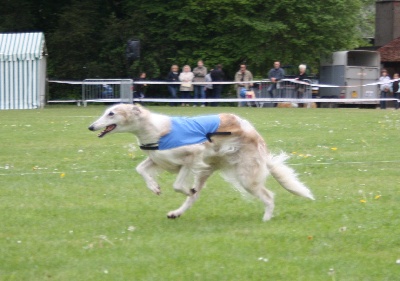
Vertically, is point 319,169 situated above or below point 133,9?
below

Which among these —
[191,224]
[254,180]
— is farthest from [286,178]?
[191,224]

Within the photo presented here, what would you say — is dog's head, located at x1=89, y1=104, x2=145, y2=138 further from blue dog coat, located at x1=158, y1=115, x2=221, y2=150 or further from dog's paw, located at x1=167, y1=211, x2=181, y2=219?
dog's paw, located at x1=167, y1=211, x2=181, y2=219

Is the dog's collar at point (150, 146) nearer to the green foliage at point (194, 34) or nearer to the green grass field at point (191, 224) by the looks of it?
the green grass field at point (191, 224)

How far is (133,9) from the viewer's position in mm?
43219

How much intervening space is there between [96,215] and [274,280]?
3.23m

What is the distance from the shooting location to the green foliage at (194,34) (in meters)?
40.3

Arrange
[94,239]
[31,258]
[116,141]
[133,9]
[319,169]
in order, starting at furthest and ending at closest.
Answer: [133,9] → [116,141] → [319,169] → [94,239] → [31,258]

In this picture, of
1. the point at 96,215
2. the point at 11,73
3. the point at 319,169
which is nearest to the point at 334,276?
the point at 96,215

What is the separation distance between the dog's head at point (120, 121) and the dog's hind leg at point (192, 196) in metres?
0.93

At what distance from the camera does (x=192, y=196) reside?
902 cm

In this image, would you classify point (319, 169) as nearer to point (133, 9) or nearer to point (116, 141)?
Answer: point (116, 141)

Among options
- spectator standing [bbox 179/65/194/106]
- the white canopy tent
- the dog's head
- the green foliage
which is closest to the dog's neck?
the dog's head

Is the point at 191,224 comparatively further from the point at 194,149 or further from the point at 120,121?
the point at 120,121

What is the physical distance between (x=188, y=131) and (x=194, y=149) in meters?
0.22
